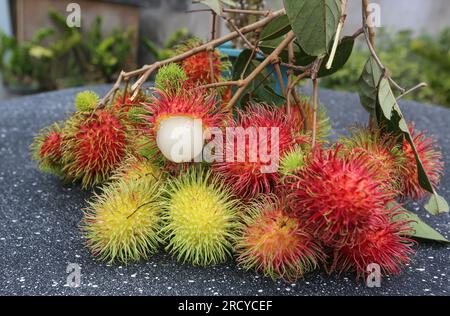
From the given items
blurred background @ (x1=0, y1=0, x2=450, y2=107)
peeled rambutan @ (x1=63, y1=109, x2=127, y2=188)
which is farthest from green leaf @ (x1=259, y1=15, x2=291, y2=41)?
blurred background @ (x1=0, y1=0, x2=450, y2=107)

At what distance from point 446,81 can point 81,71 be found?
1744mm

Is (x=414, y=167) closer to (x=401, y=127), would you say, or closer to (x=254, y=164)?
(x=401, y=127)

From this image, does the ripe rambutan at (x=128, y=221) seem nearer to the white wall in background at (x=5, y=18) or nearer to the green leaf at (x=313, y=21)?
the green leaf at (x=313, y=21)

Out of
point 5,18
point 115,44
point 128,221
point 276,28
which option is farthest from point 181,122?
point 5,18

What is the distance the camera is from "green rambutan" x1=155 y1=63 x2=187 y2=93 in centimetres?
74

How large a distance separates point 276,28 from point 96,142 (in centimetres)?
30

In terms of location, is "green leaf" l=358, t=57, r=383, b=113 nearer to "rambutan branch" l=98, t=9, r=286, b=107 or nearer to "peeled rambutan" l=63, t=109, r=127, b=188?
"rambutan branch" l=98, t=9, r=286, b=107

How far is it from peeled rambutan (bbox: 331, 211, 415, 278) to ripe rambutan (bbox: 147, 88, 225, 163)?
0.67 feet

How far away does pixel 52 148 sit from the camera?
88 centimetres

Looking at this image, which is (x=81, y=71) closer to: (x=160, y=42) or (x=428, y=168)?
(x=160, y=42)

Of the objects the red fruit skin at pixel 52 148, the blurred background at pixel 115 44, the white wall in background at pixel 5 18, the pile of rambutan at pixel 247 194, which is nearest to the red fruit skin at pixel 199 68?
the pile of rambutan at pixel 247 194

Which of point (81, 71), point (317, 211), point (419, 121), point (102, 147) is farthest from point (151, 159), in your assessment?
point (81, 71)

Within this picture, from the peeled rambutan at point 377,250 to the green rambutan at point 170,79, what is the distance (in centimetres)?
28

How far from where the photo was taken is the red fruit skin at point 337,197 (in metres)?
0.60
